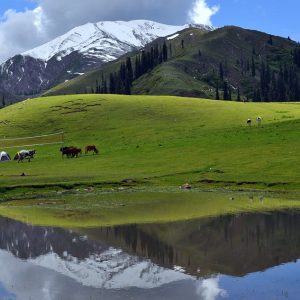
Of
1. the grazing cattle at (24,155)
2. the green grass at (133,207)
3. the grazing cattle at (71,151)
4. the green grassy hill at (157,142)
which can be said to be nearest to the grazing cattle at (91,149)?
the green grassy hill at (157,142)

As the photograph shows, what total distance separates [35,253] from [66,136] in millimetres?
77169

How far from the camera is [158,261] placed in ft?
72.8

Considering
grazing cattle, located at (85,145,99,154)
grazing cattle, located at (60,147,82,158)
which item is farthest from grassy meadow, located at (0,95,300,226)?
grazing cattle, located at (60,147,82,158)

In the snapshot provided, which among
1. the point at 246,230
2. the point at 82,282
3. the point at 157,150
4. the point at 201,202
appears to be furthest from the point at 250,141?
the point at 82,282

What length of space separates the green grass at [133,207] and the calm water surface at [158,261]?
241 cm

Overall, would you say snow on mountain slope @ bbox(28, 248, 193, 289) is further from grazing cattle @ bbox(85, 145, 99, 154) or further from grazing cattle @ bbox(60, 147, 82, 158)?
grazing cattle @ bbox(85, 145, 99, 154)

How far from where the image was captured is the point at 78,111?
119688 mm

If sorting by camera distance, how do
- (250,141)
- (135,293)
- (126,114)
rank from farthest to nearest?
(126,114) → (250,141) → (135,293)

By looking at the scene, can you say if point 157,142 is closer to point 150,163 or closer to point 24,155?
point 150,163

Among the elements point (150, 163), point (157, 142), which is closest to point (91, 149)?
point (157, 142)

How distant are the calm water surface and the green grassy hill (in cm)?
1954

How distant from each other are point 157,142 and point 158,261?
2281 inches

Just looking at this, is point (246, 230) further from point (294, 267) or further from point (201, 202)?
point (201, 202)

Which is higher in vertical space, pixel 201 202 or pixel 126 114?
pixel 126 114
